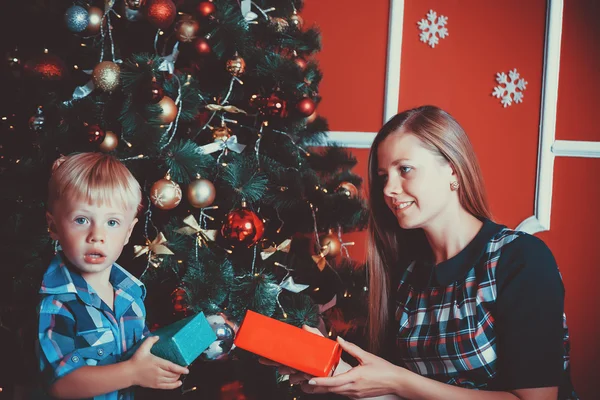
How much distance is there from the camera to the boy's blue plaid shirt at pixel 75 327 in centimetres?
133

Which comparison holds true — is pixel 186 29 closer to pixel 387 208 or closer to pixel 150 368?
pixel 387 208

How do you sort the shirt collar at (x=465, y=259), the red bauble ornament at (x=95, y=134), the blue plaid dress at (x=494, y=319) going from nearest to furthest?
the blue plaid dress at (x=494, y=319) → the shirt collar at (x=465, y=259) → the red bauble ornament at (x=95, y=134)

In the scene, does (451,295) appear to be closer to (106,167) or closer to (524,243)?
(524,243)

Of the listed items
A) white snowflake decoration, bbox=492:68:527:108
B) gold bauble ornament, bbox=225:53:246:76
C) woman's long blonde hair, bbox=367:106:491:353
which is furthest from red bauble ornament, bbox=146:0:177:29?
white snowflake decoration, bbox=492:68:527:108

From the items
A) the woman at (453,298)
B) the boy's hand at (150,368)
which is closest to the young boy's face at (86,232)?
the boy's hand at (150,368)

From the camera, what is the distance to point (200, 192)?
1.84m

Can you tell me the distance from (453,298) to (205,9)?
139 centimetres

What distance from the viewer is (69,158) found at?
4.90 feet

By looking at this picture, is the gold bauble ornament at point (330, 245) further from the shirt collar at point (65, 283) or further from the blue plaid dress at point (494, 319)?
the shirt collar at point (65, 283)

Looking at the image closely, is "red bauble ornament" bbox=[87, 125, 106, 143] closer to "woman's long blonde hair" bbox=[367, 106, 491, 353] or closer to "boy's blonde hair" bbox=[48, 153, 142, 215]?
"boy's blonde hair" bbox=[48, 153, 142, 215]

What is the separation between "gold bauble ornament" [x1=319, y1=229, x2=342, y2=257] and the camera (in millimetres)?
2170

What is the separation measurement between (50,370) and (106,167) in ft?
1.86

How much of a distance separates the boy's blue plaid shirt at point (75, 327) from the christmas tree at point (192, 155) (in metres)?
0.33

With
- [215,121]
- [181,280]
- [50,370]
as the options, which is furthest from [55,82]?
[50,370]
